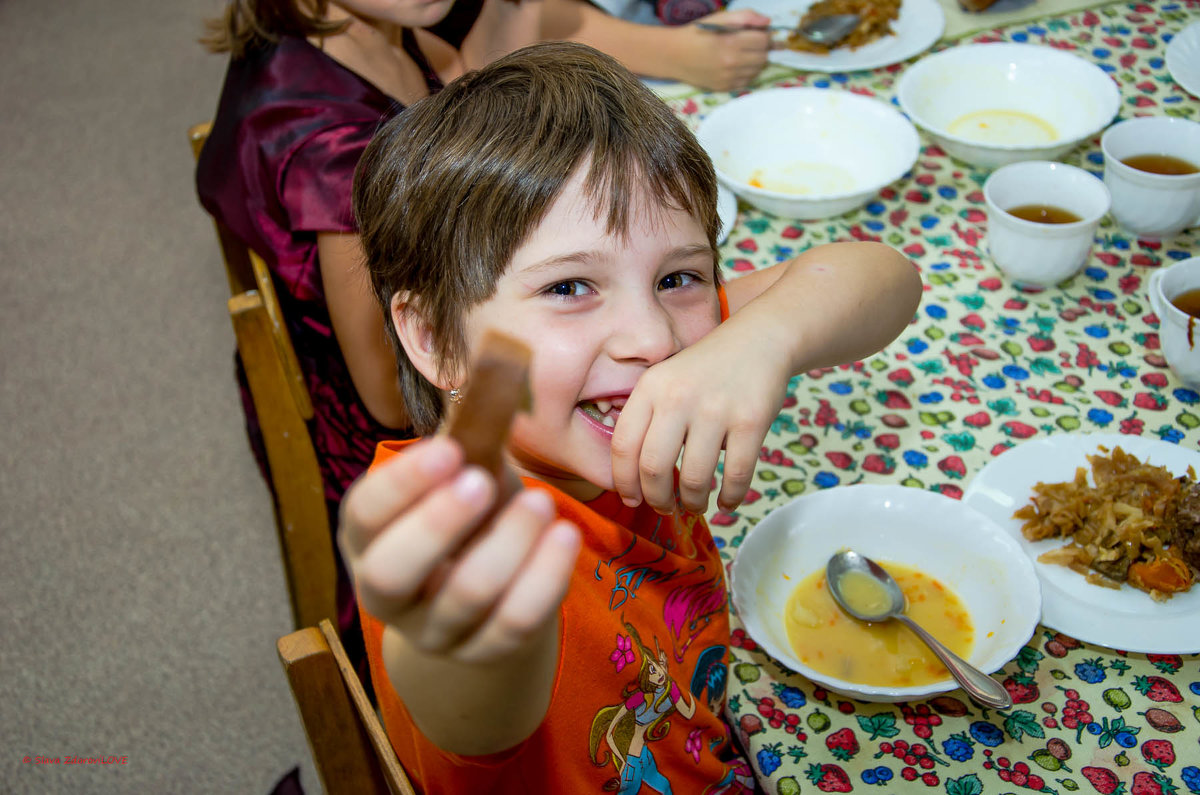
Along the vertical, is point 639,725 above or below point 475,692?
below

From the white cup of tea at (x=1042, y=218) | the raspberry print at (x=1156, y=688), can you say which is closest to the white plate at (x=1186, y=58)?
the white cup of tea at (x=1042, y=218)

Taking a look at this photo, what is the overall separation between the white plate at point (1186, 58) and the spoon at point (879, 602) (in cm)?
102

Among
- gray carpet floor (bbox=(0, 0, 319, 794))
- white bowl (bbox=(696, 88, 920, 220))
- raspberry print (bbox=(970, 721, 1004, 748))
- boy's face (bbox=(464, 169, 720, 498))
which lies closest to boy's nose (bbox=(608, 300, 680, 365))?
boy's face (bbox=(464, 169, 720, 498))

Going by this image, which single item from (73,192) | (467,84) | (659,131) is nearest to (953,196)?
(659,131)

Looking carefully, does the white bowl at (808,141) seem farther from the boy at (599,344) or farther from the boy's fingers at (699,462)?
the boy's fingers at (699,462)

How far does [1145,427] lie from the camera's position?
3.24 feet

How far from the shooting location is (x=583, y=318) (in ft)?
2.30

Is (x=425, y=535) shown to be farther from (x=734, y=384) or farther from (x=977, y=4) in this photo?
(x=977, y=4)

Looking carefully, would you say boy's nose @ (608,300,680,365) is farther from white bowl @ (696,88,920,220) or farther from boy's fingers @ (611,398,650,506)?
white bowl @ (696,88,920,220)

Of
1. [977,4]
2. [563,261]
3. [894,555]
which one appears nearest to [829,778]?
[894,555]

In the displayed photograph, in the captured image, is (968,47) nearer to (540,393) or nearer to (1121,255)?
(1121,255)

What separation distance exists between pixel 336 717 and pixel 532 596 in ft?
1.39

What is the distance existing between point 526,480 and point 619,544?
10 centimetres

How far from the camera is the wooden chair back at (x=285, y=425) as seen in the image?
96cm
